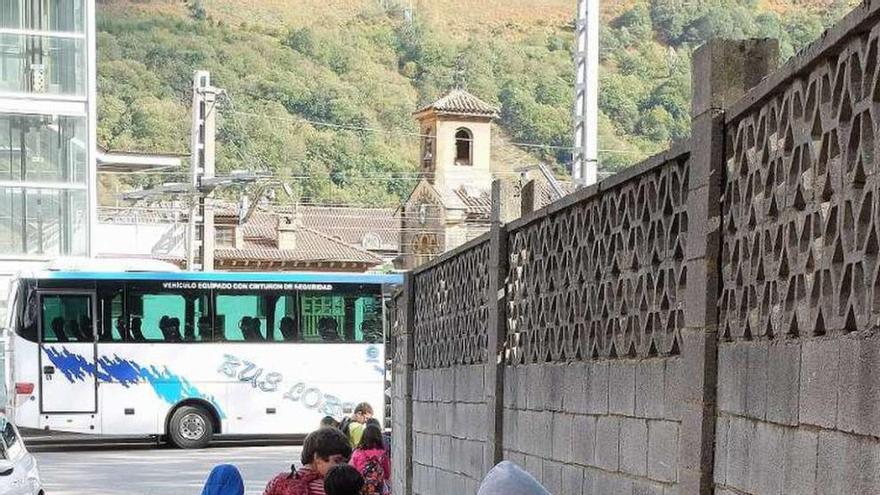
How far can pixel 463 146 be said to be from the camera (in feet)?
291

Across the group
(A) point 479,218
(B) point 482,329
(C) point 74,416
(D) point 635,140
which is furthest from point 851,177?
(D) point 635,140

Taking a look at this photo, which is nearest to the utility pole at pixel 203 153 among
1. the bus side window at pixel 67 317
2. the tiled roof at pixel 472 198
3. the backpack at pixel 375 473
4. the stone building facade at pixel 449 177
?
the bus side window at pixel 67 317

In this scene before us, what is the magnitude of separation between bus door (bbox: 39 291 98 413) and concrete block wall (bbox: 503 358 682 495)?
1998 centimetres

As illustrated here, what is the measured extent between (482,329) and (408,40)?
488 ft

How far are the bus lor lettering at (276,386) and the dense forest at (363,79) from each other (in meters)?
63.6

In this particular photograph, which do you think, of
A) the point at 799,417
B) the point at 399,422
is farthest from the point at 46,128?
the point at 799,417

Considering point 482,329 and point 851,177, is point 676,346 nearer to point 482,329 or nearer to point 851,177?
point 851,177

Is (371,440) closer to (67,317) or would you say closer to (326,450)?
(326,450)

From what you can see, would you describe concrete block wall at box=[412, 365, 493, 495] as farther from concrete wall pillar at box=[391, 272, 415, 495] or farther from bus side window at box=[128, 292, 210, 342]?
Answer: bus side window at box=[128, 292, 210, 342]

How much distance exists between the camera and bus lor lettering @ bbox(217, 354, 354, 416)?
93.0 ft

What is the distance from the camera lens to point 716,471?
4.90 metres

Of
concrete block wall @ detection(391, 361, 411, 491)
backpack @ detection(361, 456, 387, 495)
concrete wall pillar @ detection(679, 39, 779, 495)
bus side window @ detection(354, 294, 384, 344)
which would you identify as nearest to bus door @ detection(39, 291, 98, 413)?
bus side window @ detection(354, 294, 384, 344)

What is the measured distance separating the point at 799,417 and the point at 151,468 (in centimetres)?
2157

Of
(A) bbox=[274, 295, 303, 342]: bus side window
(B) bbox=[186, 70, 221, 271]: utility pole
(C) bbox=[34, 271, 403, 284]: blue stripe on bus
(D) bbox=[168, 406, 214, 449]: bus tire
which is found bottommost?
(D) bbox=[168, 406, 214, 449]: bus tire
